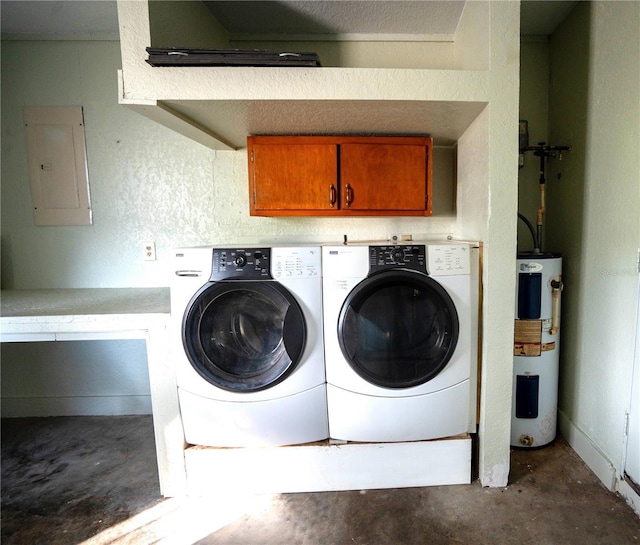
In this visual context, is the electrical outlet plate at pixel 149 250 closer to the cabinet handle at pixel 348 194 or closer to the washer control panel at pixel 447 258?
the cabinet handle at pixel 348 194

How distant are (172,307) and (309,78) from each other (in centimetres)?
113

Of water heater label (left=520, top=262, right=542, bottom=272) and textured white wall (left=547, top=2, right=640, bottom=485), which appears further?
water heater label (left=520, top=262, right=542, bottom=272)

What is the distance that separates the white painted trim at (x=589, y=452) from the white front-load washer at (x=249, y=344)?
133 centimetres

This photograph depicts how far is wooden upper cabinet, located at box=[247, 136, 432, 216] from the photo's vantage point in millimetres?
1863

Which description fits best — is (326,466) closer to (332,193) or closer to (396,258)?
(396,258)

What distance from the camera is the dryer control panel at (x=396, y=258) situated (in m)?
1.47

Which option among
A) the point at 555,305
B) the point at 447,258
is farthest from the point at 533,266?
the point at 447,258

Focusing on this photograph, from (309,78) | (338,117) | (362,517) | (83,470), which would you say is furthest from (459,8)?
(83,470)

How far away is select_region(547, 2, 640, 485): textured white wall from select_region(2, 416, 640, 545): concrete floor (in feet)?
0.91

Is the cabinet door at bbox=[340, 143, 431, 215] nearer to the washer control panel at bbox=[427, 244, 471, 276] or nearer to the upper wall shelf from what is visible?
the upper wall shelf

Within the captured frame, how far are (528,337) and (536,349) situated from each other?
0.26ft

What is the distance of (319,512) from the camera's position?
4.81 ft

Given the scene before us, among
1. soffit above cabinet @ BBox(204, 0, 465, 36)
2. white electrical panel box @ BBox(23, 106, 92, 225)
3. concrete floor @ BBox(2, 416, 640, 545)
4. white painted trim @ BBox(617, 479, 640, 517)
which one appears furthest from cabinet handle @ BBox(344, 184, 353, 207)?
white painted trim @ BBox(617, 479, 640, 517)

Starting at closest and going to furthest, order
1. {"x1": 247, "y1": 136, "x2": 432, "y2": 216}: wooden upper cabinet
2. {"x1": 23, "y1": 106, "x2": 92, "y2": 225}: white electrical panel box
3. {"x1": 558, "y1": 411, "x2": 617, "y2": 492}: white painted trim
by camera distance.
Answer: {"x1": 558, "y1": 411, "x2": 617, "y2": 492}: white painted trim
{"x1": 247, "y1": 136, "x2": 432, "y2": 216}: wooden upper cabinet
{"x1": 23, "y1": 106, "x2": 92, "y2": 225}: white electrical panel box
